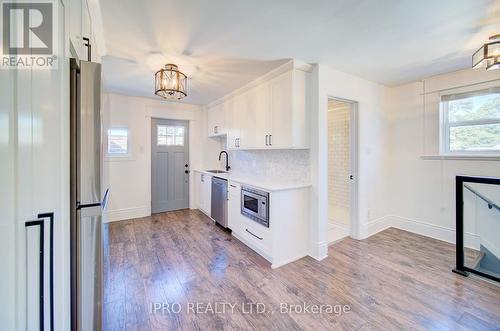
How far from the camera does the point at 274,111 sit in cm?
299

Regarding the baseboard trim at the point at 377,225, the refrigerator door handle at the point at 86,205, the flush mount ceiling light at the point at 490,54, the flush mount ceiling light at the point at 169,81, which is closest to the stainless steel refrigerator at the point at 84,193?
the refrigerator door handle at the point at 86,205

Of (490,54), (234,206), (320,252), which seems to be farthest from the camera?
(234,206)

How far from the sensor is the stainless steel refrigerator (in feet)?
3.46

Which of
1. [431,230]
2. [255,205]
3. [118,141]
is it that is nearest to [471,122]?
[431,230]

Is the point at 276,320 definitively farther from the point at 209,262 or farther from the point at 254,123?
the point at 254,123

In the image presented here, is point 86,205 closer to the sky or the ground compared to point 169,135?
closer to the ground

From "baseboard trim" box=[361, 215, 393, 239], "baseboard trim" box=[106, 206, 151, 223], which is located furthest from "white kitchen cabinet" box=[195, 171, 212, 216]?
"baseboard trim" box=[361, 215, 393, 239]

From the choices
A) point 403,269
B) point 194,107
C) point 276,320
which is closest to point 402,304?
point 403,269

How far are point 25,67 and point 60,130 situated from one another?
28cm

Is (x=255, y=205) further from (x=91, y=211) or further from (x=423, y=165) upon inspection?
(x=423, y=165)

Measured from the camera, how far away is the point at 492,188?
274 centimetres

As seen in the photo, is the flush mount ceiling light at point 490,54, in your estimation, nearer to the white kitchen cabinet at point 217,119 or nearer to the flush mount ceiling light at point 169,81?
the flush mount ceiling light at point 169,81

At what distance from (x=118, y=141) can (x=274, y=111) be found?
3.33 metres

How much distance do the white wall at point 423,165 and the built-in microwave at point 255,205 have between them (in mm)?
2608
